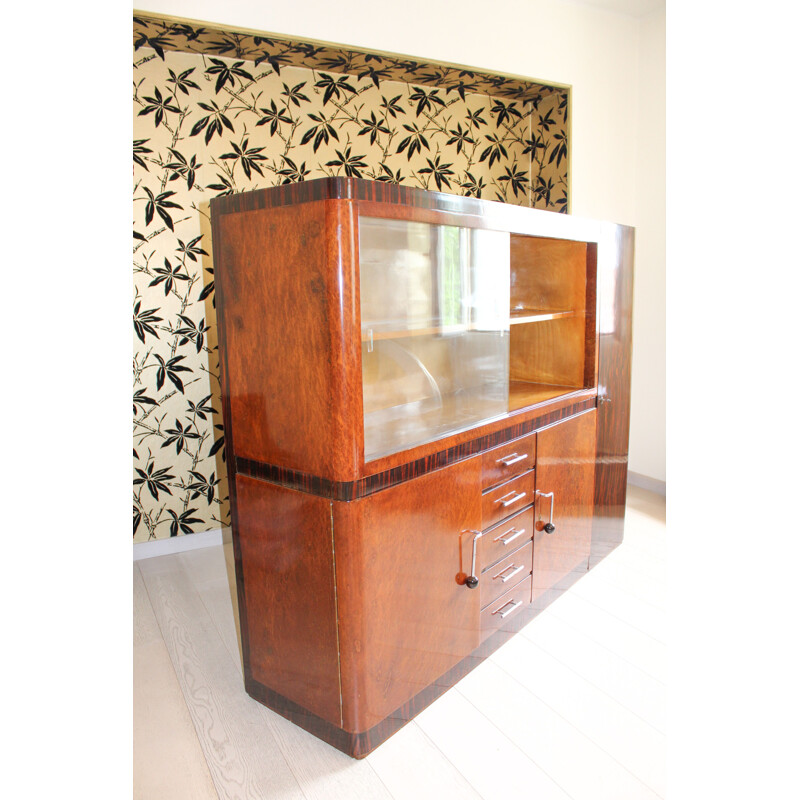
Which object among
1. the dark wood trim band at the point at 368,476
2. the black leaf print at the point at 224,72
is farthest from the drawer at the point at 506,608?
the black leaf print at the point at 224,72

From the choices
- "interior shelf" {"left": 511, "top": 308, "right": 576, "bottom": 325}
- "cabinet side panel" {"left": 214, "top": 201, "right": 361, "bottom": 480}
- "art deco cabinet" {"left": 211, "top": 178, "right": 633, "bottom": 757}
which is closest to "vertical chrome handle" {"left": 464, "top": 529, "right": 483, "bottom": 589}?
"art deco cabinet" {"left": 211, "top": 178, "right": 633, "bottom": 757}

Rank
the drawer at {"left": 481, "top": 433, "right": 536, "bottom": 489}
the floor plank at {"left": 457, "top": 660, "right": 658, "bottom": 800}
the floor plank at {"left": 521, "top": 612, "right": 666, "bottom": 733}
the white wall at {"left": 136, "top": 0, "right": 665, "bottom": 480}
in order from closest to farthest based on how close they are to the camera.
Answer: the floor plank at {"left": 457, "top": 660, "right": 658, "bottom": 800} < the floor plank at {"left": 521, "top": 612, "right": 666, "bottom": 733} < the drawer at {"left": 481, "top": 433, "right": 536, "bottom": 489} < the white wall at {"left": 136, "top": 0, "right": 665, "bottom": 480}

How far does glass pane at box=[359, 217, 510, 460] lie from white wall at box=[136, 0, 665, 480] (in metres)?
1.02

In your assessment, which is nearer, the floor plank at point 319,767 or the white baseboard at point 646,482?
the floor plank at point 319,767

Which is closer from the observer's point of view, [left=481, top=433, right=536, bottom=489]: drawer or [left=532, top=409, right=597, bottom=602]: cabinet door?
[left=481, top=433, right=536, bottom=489]: drawer

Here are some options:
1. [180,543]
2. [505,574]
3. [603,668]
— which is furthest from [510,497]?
[180,543]

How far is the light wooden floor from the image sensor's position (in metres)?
1.49

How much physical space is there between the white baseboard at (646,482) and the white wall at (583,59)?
0.04m

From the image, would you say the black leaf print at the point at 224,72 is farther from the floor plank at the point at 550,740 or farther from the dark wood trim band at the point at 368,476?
the floor plank at the point at 550,740

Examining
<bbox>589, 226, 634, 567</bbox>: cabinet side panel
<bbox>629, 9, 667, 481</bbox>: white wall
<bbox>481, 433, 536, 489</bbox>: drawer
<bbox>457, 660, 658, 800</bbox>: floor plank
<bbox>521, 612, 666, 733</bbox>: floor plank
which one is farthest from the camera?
<bbox>629, 9, 667, 481</bbox>: white wall

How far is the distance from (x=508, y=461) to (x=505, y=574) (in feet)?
1.23

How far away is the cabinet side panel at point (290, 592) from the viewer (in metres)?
1.52

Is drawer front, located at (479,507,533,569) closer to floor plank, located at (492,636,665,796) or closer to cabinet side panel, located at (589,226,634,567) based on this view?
floor plank, located at (492,636,665,796)
